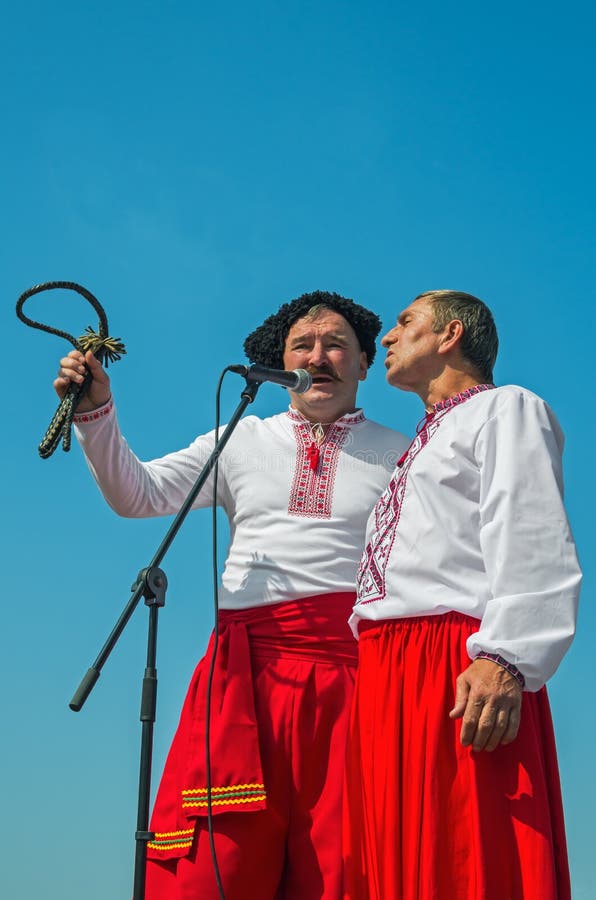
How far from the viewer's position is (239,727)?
3240 millimetres

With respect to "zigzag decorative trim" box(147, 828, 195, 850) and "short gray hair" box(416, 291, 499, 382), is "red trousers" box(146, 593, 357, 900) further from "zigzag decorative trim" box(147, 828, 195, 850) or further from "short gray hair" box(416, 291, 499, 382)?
"short gray hair" box(416, 291, 499, 382)

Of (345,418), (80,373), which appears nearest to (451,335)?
(345,418)

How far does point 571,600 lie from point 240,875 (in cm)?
130

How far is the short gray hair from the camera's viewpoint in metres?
3.32

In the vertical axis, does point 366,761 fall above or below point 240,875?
above

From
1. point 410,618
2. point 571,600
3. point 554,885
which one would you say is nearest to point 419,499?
point 410,618

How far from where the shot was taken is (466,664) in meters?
2.67

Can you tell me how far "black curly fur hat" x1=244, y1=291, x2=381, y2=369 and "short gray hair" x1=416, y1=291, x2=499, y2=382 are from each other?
71 centimetres

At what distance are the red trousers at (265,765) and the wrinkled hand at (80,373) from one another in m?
0.85

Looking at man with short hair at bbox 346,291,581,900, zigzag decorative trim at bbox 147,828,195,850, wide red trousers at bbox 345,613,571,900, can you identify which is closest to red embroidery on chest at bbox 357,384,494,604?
man with short hair at bbox 346,291,581,900

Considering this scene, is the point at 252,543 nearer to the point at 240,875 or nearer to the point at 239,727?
the point at 239,727

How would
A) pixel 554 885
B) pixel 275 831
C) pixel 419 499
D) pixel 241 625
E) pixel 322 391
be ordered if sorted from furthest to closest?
pixel 322 391
pixel 241 625
pixel 275 831
pixel 419 499
pixel 554 885

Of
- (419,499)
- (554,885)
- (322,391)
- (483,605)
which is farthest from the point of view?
(322,391)

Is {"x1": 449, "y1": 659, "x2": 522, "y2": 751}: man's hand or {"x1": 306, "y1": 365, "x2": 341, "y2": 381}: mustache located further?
{"x1": 306, "y1": 365, "x2": 341, "y2": 381}: mustache
